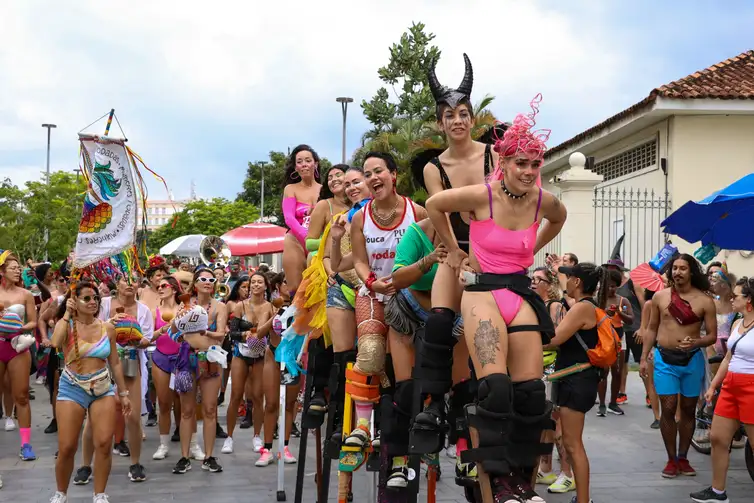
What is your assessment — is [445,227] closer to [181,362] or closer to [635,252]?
[181,362]

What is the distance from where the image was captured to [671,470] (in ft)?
27.8

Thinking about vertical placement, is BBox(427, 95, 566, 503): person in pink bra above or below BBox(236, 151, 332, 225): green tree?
below

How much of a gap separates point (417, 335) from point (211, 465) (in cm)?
410

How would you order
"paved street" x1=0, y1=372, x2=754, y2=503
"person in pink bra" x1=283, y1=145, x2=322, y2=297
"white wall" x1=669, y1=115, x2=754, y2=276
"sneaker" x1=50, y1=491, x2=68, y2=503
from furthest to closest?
"white wall" x1=669, y1=115, x2=754, y2=276 → "person in pink bra" x1=283, y1=145, x2=322, y2=297 → "paved street" x1=0, y1=372, x2=754, y2=503 → "sneaker" x1=50, y1=491, x2=68, y2=503

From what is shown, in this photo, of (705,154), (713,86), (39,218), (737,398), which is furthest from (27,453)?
(39,218)

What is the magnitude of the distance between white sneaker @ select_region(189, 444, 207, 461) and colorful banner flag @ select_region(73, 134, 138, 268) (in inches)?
99.1

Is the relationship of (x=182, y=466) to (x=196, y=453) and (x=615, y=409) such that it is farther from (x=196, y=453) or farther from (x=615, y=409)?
(x=615, y=409)

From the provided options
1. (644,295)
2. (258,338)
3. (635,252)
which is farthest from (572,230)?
(258,338)

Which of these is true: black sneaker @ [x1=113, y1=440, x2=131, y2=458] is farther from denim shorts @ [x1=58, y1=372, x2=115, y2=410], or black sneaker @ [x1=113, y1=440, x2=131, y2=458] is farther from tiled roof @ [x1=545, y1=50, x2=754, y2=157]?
tiled roof @ [x1=545, y1=50, x2=754, y2=157]

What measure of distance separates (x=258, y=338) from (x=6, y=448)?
11.0 feet

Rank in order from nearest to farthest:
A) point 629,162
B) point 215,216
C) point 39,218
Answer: point 629,162, point 39,218, point 215,216

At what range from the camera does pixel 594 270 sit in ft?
24.2

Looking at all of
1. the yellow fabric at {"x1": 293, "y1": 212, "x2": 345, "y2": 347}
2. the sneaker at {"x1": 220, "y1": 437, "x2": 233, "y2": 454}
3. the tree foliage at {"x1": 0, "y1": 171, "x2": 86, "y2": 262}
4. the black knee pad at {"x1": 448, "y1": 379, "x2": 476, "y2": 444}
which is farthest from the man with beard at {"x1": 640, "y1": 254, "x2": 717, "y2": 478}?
the tree foliage at {"x1": 0, "y1": 171, "x2": 86, "y2": 262}

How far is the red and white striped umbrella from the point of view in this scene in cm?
1906
